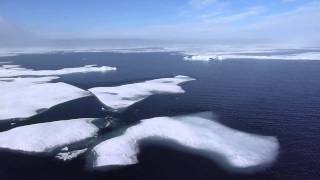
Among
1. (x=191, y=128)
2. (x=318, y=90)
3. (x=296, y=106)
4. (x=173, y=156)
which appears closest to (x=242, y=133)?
(x=191, y=128)

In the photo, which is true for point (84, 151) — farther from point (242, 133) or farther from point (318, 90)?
point (318, 90)

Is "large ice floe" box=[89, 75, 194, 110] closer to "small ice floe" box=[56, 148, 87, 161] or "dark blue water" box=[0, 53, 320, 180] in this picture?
"dark blue water" box=[0, 53, 320, 180]

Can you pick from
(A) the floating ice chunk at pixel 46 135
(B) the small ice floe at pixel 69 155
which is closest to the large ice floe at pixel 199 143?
(B) the small ice floe at pixel 69 155

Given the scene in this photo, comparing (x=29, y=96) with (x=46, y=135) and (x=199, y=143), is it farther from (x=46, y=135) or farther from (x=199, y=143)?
(x=199, y=143)

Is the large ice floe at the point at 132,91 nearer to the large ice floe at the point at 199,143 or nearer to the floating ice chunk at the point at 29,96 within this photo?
the floating ice chunk at the point at 29,96

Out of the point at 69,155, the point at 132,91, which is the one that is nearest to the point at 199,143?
the point at 69,155

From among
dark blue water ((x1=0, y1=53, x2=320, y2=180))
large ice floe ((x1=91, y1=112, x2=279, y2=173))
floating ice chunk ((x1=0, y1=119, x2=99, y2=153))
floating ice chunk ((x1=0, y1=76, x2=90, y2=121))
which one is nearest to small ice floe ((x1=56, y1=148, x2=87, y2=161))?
dark blue water ((x1=0, y1=53, x2=320, y2=180))
